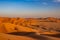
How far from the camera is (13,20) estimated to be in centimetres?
1227

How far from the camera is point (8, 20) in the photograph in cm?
1205

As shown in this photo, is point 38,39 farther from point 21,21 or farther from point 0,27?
point 21,21

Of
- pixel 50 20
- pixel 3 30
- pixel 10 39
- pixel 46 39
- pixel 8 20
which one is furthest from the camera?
pixel 50 20

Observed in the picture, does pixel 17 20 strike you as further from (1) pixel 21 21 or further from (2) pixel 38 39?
(2) pixel 38 39

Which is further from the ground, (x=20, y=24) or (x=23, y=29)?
(x=20, y=24)

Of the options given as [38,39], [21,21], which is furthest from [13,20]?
[38,39]

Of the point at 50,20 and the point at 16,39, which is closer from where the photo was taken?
the point at 16,39

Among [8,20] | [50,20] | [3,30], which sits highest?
[50,20]

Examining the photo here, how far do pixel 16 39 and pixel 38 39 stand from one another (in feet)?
2.79

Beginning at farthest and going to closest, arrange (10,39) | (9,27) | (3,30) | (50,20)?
(50,20) → (9,27) → (3,30) → (10,39)

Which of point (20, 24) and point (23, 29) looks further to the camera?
point (20, 24)

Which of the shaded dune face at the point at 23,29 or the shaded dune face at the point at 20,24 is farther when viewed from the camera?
the shaded dune face at the point at 20,24

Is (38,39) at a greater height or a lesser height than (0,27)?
lesser

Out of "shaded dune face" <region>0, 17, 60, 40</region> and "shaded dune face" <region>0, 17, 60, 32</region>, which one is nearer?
"shaded dune face" <region>0, 17, 60, 40</region>
